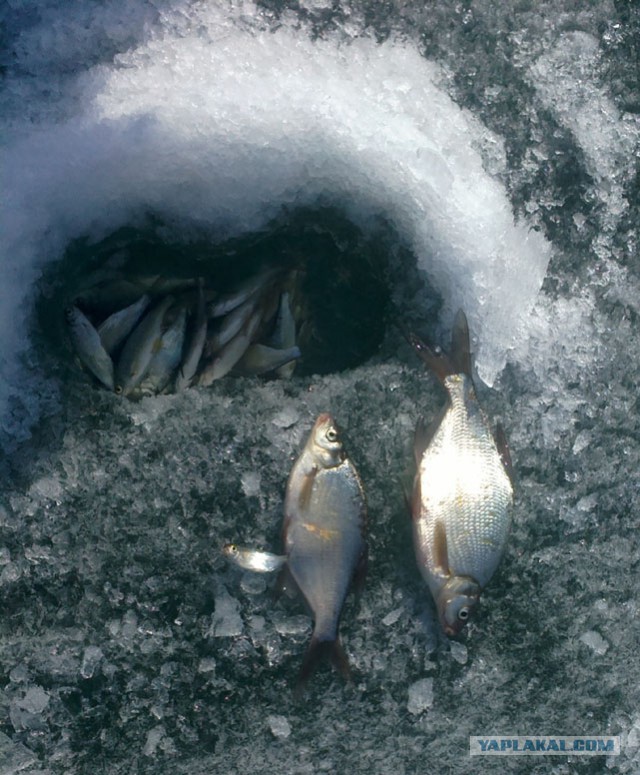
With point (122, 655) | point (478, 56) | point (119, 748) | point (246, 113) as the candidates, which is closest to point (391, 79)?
point (478, 56)

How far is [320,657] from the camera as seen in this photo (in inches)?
82.7

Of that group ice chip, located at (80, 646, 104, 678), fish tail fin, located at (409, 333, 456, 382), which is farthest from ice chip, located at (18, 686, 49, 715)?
fish tail fin, located at (409, 333, 456, 382)

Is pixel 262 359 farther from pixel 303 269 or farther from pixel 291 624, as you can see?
pixel 291 624

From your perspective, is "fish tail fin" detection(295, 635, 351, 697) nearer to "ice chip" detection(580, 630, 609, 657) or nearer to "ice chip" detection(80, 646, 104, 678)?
"ice chip" detection(80, 646, 104, 678)

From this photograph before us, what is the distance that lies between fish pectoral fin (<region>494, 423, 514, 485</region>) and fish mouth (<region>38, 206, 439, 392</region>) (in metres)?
→ 0.40

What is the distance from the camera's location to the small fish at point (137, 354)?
2057 millimetres

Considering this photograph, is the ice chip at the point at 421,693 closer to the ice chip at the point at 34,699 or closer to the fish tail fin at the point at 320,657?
the fish tail fin at the point at 320,657

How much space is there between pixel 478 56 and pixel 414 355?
3.15 ft

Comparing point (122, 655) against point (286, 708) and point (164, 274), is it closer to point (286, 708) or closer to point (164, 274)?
point (286, 708)

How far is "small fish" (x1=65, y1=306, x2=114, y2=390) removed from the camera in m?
2.00

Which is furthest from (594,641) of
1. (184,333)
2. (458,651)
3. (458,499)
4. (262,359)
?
(184,333)

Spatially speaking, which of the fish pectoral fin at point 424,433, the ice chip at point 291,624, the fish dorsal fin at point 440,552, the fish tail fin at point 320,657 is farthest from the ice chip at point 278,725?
the fish pectoral fin at point 424,433

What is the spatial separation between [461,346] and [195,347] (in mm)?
793

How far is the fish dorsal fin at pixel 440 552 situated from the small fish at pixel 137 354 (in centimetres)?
99
